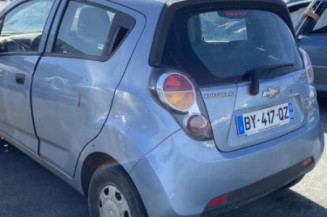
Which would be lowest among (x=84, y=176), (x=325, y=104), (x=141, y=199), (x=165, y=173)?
(x=325, y=104)

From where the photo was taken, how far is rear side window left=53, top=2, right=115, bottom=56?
2.65 metres

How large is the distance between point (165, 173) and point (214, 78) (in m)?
0.58

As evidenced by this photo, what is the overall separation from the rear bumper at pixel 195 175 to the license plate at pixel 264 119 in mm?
102

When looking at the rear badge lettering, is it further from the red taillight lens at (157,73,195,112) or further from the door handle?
the door handle

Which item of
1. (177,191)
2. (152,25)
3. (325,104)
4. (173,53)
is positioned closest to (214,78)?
(173,53)

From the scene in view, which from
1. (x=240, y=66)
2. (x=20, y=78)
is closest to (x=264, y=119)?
(x=240, y=66)

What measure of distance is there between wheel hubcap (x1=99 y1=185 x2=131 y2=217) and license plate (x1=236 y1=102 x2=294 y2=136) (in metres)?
0.77

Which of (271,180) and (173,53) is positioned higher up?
(173,53)

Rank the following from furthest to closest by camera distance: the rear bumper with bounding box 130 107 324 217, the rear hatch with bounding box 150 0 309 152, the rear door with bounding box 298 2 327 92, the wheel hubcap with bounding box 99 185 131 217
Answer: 1. the rear door with bounding box 298 2 327 92
2. the wheel hubcap with bounding box 99 185 131 217
3. the rear hatch with bounding box 150 0 309 152
4. the rear bumper with bounding box 130 107 324 217

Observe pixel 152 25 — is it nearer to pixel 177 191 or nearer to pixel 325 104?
pixel 177 191

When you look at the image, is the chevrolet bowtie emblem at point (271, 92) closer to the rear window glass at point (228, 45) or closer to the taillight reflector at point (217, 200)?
the rear window glass at point (228, 45)

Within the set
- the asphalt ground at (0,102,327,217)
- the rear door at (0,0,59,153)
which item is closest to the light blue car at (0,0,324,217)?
the rear door at (0,0,59,153)

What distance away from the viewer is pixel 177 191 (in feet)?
7.20

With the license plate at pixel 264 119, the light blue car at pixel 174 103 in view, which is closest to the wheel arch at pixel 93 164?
the light blue car at pixel 174 103
